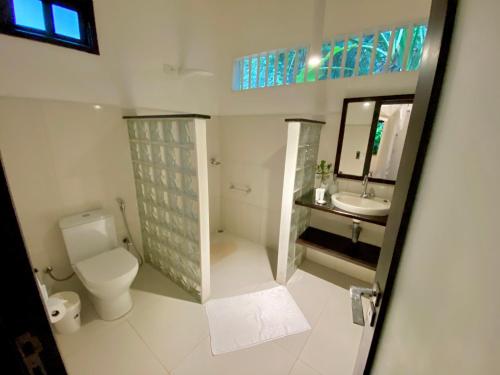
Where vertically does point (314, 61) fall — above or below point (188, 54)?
below

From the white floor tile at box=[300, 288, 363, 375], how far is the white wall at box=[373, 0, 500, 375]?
1181mm

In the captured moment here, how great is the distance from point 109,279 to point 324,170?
6.72ft

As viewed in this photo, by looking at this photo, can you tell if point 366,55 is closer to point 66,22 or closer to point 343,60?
point 343,60

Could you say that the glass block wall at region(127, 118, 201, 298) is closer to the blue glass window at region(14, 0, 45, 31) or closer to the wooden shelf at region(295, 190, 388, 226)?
the blue glass window at region(14, 0, 45, 31)

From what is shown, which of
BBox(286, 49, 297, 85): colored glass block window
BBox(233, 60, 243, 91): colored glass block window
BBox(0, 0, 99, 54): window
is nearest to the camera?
BBox(0, 0, 99, 54): window

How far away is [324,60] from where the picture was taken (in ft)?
6.45

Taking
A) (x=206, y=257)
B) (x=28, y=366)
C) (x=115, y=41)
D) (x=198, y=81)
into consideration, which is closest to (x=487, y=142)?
(x=28, y=366)

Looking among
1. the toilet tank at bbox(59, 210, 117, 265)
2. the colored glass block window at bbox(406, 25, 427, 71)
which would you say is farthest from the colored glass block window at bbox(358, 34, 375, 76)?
the toilet tank at bbox(59, 210, 117, 265)

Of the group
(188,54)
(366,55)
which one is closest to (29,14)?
(188,54)

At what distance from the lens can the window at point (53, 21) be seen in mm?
1310

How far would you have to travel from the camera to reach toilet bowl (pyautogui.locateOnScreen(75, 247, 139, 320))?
1.49 m

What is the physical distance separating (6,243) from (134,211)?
1.95 meters

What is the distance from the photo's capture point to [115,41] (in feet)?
5.57

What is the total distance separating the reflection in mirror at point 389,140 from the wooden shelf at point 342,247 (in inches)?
26.8
